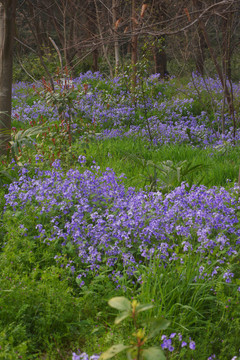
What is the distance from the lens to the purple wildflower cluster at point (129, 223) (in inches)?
122

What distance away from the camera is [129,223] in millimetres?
3289

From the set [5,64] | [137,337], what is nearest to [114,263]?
[137,337]

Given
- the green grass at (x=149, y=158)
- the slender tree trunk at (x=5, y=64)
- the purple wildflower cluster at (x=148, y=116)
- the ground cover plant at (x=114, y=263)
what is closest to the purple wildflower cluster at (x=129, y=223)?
the ground cover plant at (x=114, y=263)

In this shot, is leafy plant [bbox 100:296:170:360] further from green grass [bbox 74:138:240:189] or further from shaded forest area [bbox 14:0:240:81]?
shaded forest area [bbox 14:0:240:81]

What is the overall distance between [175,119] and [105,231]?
18.5 feet

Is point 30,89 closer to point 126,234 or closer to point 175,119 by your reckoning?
point 175,119

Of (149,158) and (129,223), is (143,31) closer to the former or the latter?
(149,158)

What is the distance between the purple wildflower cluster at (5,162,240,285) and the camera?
3105 millimetres

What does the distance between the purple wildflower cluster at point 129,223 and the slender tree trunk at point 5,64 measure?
137 centimetres

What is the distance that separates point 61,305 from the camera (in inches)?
104

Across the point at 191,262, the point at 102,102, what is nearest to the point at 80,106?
the point at 102,102

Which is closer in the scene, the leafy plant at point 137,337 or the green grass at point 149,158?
the leafy plant at point 137,337

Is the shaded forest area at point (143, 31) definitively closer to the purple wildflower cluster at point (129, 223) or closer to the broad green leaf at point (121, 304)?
the purple wildflower cluster at point (129, 223)

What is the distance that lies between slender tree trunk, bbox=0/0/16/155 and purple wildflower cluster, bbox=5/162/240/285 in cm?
137
